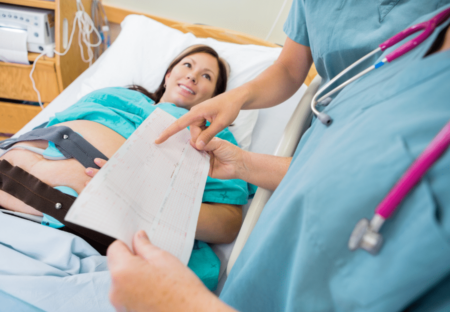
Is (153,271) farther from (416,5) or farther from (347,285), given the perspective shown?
(416,5)

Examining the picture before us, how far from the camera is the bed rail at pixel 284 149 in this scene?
27.5 inches

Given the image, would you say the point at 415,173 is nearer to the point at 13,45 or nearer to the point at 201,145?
the point at 201,145

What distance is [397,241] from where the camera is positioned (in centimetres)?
33

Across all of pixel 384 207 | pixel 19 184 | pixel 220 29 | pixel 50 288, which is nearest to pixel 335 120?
pixel 384 207

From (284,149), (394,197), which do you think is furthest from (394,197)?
(284,149)

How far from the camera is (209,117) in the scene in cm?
76

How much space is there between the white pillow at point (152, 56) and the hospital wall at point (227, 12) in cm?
28

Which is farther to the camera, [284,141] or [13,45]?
[13,45]

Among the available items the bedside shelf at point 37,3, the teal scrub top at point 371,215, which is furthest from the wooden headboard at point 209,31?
the teal scrub top at point 371,215

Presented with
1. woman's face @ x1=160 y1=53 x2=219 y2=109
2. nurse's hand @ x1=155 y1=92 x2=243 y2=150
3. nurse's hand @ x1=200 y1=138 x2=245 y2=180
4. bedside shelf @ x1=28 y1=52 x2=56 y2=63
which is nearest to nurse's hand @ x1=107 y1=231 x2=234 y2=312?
nurse's hand @ x1=155 y1=92 x2=243 y2=150

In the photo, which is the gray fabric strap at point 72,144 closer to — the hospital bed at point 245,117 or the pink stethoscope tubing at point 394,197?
the hospital bed at point 245,117

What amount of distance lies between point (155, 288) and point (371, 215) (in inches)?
12.7

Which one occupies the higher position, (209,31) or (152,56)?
(209,31)

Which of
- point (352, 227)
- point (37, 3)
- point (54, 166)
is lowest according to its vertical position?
point (54, 166)
